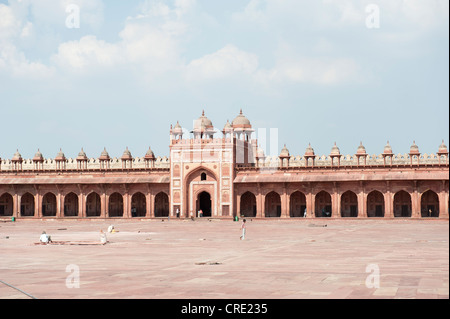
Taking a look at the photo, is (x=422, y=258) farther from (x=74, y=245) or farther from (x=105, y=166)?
(x=105, y=166)

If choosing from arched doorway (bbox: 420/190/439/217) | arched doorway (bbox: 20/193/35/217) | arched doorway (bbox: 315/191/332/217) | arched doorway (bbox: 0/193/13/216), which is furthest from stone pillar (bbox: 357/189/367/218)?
arched doorway (bbox: 0/193/13/216)

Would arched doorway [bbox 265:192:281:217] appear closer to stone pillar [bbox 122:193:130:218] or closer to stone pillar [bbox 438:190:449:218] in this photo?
stone pillar [bbox 122:193:130:218]

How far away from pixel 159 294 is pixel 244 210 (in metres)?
41.1

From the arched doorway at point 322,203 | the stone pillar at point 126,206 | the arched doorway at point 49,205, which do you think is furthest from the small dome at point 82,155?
the arched doorway at point 322,203

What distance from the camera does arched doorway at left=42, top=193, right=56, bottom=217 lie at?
5431cm

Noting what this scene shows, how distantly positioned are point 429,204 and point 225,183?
50.2ft

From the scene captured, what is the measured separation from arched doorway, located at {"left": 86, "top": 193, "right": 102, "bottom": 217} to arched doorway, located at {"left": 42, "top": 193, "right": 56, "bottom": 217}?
11.1 feet

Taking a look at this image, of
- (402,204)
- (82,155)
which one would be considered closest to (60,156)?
A: (82,155)

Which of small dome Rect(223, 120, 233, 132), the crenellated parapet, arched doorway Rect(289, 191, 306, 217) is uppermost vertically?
small dome Rect(223, 120, 233, 132)

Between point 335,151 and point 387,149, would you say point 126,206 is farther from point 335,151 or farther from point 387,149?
point 387,149

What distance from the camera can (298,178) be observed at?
150 ft

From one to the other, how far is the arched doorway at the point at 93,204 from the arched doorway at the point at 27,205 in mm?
5348

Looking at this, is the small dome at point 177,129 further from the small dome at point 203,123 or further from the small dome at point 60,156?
the small dome at point 60,156
